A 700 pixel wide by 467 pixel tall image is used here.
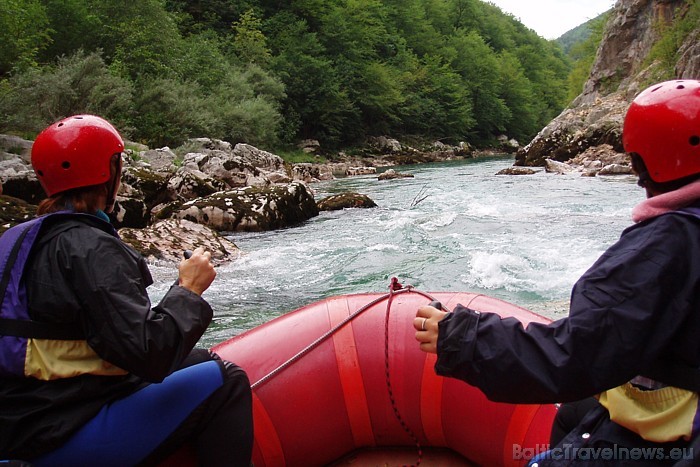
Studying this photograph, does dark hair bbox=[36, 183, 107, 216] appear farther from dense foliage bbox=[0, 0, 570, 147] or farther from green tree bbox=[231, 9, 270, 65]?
green tree bbox=[231, 9, 270, 65]

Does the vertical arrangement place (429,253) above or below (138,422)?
below

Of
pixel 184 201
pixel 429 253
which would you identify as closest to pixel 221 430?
pixel 429 253

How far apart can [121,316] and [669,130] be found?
1482 mm

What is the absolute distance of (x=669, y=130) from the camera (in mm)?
1303

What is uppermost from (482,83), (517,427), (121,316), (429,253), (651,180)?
(482,83)

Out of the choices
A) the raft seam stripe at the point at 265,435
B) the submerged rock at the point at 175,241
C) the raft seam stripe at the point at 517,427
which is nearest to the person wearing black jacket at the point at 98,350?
the raft seam stripe at the point at 265,435

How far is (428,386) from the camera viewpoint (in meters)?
2.42

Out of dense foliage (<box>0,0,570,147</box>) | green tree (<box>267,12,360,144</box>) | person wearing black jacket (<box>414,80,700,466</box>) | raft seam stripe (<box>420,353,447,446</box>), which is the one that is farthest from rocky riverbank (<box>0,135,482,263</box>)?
green tree (<box>267,12,360,144</box>)

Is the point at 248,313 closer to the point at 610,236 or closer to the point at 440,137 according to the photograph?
the point at 610,236

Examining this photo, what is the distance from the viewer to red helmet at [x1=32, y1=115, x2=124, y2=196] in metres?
1.69

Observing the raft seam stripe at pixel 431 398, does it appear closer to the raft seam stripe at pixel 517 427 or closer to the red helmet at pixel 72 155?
the raft seam stripe at pixel 517 427

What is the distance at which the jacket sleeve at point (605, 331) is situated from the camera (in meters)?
1.17

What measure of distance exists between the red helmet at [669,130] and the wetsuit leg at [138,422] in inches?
56.3

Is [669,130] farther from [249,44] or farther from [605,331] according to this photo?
[249,44]
